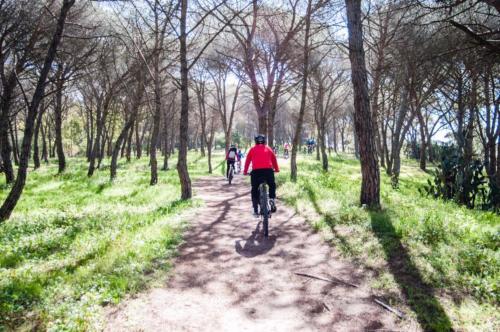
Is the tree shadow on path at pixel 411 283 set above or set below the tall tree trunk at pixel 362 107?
below

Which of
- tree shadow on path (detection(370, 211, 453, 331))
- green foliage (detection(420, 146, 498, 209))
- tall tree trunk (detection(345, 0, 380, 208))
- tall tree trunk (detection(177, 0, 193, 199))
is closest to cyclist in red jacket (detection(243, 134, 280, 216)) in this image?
tree shadow on path (detection(370, 211, 453, 331))

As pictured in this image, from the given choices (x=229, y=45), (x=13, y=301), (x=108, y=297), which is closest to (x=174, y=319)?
(x=108, y=297)

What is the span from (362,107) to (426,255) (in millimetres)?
4548

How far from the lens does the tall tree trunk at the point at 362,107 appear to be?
9.27 metres

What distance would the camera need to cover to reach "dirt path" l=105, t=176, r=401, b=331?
4.18 meters

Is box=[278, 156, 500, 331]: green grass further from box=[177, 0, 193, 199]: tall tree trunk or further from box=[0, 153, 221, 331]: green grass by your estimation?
box=[177, 0, 193, 199]: tall tree trunk

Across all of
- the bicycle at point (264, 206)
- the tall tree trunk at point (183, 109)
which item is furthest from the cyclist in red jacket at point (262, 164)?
the tall tree trunk at point (183, 109)

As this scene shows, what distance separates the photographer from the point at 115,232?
25.2ft

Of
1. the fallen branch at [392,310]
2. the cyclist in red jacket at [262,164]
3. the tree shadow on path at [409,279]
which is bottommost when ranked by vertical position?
the fallen branch at [392,310]

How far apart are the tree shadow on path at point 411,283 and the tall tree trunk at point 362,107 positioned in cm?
199

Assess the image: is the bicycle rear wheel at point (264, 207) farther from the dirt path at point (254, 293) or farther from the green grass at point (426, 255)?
the green grass at point (426, 255)

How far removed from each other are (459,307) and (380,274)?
1205 millimetres

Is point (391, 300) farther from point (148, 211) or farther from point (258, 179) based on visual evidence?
point (148, 211)

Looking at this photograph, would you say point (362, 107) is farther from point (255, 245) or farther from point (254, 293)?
point (254, 293)
